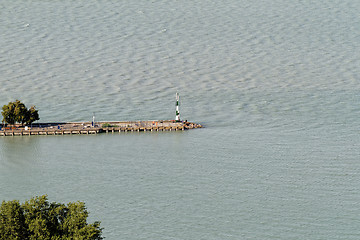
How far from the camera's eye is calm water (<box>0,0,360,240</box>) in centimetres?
8444

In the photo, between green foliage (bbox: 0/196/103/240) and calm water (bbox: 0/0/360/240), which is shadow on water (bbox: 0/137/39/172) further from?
green foliage (bbox: 0/196/103/240)

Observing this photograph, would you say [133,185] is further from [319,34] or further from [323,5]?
[323,5]

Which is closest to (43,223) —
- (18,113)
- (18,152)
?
(18,152)

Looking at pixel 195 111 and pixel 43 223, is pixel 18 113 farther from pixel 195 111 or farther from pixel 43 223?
pixel 43 223

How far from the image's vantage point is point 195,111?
442 ft

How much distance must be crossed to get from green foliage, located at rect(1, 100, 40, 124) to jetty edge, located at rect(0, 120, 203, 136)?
Result: 1362mm

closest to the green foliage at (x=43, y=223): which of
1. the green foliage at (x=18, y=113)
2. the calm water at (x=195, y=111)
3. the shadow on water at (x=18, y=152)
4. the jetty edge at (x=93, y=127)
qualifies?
the calm water at (x=195, y=111)

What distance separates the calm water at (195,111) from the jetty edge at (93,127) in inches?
95.4

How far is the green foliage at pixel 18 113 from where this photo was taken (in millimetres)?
124000

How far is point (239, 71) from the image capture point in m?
155

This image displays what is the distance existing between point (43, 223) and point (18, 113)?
60960mm

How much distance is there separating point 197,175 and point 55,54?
245ft

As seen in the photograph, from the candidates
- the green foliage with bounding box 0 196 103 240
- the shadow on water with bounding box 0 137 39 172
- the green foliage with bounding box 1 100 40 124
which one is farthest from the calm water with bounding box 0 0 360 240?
the green foliage with bounding box 0 196 103 240

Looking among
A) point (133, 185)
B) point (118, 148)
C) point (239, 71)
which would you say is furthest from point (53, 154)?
point (239, 71)
